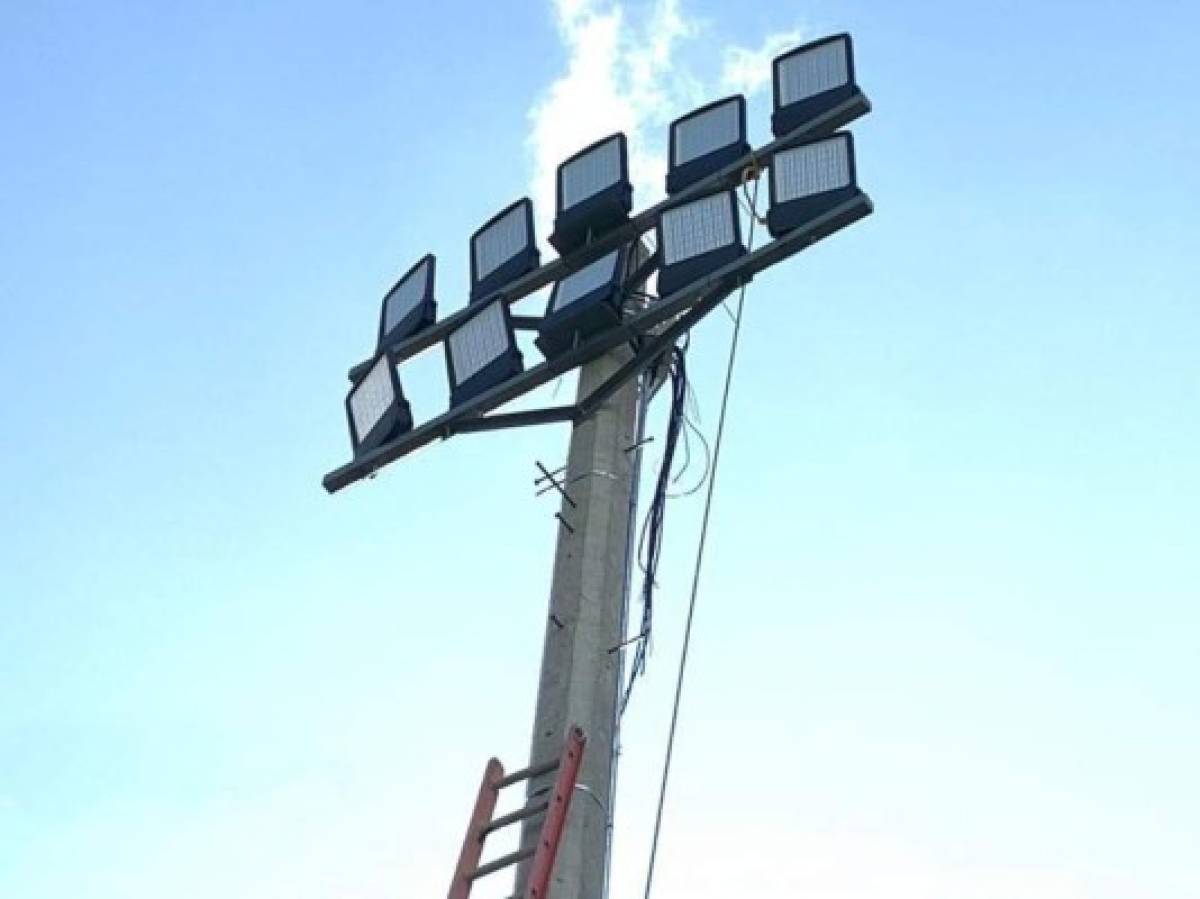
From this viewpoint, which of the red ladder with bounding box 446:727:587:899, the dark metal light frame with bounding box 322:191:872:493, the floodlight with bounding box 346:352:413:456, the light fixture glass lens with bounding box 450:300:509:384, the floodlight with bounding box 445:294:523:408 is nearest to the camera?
the red ladder with bounding box 446:727:587:899

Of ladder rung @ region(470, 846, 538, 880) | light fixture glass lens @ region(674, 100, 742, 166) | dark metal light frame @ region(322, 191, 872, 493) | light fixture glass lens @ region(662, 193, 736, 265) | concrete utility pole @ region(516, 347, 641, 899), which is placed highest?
light fixture glass lens @ region(674, 100, 742, 166)

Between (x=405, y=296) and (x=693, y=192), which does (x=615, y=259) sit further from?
(x=405, y=296)

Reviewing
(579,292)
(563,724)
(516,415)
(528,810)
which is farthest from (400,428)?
(528,810)

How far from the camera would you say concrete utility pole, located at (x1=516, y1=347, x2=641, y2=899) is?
6.63 metres

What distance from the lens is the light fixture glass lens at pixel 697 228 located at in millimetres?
8352

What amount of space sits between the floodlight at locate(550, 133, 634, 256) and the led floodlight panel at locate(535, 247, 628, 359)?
0.43 meters

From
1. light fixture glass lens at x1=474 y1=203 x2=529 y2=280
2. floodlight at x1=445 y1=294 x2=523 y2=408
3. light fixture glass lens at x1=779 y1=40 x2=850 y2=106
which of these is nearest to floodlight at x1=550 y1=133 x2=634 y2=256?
light fixture glass lens at x1=474 y1=203 x2=529 y2=280

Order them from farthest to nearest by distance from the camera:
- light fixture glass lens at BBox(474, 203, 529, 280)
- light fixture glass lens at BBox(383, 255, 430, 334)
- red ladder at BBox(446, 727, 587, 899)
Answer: light fixture glass lens at BBox(383, 255, 430, 334), light fixture glass lens at BBox(474, 203, 529, 280), red ladder at BBox(446, 727, 587, 899)

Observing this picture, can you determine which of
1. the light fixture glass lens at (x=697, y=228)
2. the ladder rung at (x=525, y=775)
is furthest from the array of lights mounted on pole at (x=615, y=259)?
the ladder rung at (x=525, y=775)

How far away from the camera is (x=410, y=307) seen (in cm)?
983

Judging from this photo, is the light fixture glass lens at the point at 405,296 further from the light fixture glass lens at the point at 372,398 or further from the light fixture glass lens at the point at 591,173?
the light fixture glass lens at the point at 591,173

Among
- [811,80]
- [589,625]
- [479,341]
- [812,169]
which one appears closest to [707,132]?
[811,80]

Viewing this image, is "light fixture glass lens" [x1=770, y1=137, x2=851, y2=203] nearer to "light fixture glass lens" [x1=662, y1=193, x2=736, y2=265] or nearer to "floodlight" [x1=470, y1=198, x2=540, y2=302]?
"light fixture glass lens" [x1=662, y1=193, x2=736, y2=265]

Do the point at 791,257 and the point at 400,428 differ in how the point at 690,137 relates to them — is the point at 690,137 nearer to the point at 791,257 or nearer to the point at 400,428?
the point at 791,257
